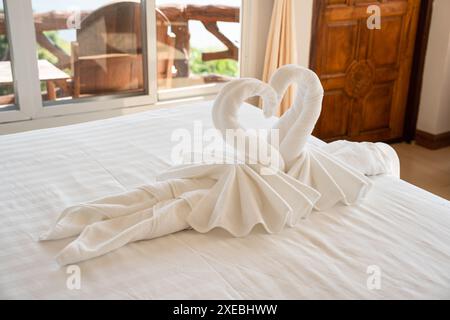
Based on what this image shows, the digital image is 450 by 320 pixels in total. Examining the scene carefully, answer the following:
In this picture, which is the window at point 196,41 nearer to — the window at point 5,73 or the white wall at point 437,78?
the window at point 5,73

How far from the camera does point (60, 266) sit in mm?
1327

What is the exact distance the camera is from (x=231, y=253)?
140 centimetres

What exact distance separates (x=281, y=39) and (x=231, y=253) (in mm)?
2190

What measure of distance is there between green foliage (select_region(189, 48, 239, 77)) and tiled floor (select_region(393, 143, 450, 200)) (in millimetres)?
1358

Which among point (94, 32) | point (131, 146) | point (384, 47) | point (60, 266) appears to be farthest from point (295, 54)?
point (60, 266)

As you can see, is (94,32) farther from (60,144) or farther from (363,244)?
(363,244)

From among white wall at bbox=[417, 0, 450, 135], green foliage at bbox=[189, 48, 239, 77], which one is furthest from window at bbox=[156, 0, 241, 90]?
white wall at bbox=[417, 0, 450, 135]

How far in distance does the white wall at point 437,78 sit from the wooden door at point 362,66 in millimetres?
134

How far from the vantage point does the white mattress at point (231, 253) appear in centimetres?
125

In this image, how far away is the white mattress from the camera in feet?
4.11

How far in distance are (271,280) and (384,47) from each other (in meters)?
2.97

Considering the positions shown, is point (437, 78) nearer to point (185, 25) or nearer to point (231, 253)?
point (185, 25)
